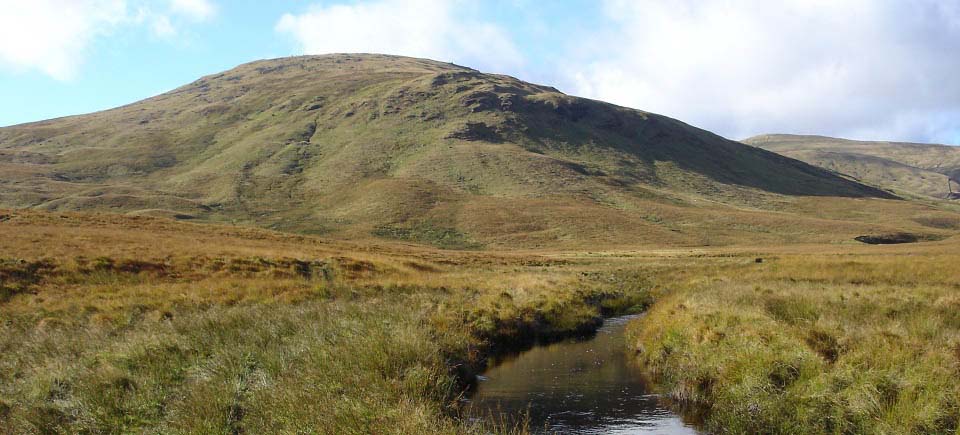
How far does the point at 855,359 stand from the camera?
11461mm

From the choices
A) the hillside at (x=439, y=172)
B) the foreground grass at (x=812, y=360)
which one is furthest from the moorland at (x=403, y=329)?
the hillside at (x=439, y=172)

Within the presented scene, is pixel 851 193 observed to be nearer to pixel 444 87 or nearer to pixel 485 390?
pixel 444 87

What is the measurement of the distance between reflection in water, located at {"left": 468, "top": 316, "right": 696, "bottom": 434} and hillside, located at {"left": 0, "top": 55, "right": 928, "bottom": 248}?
71.7 metres

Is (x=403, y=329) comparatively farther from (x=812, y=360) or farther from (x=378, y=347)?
(x=812, y=360)

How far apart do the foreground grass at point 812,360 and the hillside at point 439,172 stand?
70.0m

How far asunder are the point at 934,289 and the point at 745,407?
18.2 metres

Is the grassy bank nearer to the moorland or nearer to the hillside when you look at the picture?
the moorland

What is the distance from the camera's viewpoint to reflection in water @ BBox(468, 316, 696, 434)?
12.5m

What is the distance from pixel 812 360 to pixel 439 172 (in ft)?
396

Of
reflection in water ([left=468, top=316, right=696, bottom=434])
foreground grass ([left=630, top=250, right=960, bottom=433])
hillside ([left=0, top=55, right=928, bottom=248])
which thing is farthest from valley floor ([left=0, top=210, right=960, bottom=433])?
hillside ([left=0, top=55, right=928, bottom=248])

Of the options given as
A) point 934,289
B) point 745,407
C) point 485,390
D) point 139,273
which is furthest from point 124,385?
point 934,289

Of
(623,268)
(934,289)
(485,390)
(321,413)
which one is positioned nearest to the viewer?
(321,413)

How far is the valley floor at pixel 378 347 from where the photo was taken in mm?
9672

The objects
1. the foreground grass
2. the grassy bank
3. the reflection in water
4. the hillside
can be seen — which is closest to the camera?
the grassy bank
